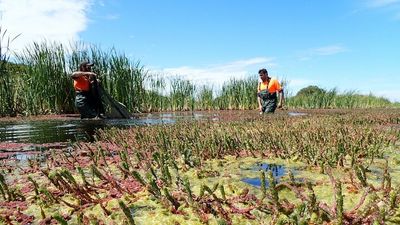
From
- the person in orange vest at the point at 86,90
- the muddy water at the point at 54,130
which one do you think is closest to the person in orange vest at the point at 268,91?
the muddy water at the point at 54,130

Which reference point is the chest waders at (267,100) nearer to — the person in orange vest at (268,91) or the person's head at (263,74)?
the person in orange vest at (268,91)

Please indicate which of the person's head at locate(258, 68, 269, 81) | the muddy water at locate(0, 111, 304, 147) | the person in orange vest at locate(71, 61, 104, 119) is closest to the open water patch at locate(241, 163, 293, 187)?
the muddy water at locate(0, 111, 304, 147)

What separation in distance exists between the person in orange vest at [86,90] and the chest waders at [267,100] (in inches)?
219

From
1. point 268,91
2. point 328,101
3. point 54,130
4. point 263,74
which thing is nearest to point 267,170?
point 54,130

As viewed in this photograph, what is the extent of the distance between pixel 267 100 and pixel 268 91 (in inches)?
19.4

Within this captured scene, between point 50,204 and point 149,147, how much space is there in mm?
2140

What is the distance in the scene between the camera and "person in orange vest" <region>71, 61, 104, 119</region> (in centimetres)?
1291

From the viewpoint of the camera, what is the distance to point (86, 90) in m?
13.0

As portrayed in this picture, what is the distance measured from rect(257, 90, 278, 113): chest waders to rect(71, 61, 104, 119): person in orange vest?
18.3 feet

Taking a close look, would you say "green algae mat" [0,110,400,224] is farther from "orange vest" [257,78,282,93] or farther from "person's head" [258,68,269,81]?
"orange vest" [257,78,282,93]

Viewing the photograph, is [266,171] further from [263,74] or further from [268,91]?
[268,91]

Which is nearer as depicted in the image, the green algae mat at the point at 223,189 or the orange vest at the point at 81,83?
the green algae mat at the point at 223,189

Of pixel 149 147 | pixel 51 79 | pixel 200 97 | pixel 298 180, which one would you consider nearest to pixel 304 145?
pixel 298 180

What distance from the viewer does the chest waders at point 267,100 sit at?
44.2 feet
